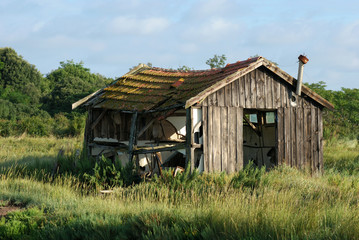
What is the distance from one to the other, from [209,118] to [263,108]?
2378 millimetres

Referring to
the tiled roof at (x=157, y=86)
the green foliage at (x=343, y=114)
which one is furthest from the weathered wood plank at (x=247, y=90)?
the green foliage at (x=343, y=114)

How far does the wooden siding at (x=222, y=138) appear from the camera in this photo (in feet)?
45.0

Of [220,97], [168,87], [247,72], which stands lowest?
[220,97]

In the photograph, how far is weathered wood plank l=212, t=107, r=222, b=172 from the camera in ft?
45.5

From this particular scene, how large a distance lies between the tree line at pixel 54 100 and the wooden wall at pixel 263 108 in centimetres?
295

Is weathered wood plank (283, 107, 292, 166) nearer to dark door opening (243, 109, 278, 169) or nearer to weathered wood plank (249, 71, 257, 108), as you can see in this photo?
weathered wood plank (249, 71, 257, 108)

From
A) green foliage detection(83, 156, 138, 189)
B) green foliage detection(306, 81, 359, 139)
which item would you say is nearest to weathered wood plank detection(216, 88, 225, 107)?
green foliage detection(83, 156, 138, 189)

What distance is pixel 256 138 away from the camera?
18.3m

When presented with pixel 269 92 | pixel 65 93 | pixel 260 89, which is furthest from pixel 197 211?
pixel 65 93

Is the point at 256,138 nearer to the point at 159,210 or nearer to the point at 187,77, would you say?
the point at 187,77

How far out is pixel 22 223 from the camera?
9320 mm

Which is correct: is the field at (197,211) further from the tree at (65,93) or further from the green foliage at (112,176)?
the tree at (65,93)

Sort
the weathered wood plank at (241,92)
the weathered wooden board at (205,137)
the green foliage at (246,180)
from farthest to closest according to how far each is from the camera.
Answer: the weathered wood plank at (241,92), the weathered wooden board at (205,137), the green foliage at (246,180)

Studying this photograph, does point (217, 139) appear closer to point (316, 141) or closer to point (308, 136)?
point (308, 136)
